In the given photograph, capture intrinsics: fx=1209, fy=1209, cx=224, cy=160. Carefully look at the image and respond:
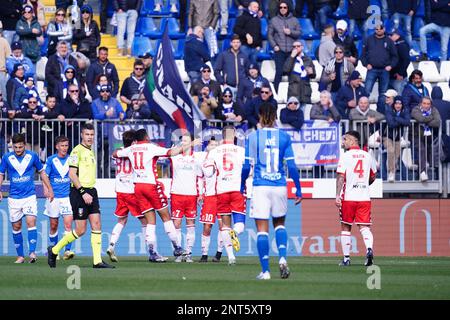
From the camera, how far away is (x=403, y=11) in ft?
111

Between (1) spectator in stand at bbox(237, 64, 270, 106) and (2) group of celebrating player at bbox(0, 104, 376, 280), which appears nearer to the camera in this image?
(2) group of celebrating player at bbox(0, 104, 376, 280)

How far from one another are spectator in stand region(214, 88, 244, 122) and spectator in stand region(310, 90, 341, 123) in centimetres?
177

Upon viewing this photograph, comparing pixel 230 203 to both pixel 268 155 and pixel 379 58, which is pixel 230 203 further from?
pixel 379 58

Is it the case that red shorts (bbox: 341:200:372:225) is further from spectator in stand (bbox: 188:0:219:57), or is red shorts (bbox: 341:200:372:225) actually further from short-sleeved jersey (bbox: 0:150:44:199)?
spectator in stand (bbox: 188:0:219:57)

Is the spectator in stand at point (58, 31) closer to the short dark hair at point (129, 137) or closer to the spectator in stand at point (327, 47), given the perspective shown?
the spectator in stand at point (327, 47)

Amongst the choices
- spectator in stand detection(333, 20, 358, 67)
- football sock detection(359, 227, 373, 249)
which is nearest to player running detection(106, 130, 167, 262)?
football sock detection(359, 227, 373, 249)

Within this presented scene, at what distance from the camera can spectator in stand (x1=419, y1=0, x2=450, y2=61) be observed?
110ft

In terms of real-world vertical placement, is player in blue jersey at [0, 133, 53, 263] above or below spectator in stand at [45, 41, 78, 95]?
below

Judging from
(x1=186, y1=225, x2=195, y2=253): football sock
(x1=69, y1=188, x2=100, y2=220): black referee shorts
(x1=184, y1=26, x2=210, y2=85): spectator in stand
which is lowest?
(x1=186, y1=225, x2=195, y2=253): football sock

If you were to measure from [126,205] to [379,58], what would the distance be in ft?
31.3

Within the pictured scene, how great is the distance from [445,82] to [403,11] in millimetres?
2413

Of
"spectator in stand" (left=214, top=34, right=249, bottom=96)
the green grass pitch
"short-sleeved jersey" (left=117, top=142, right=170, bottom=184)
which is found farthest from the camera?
"spectator in stand" (left=214, top=34, right=249, bottom=96)
